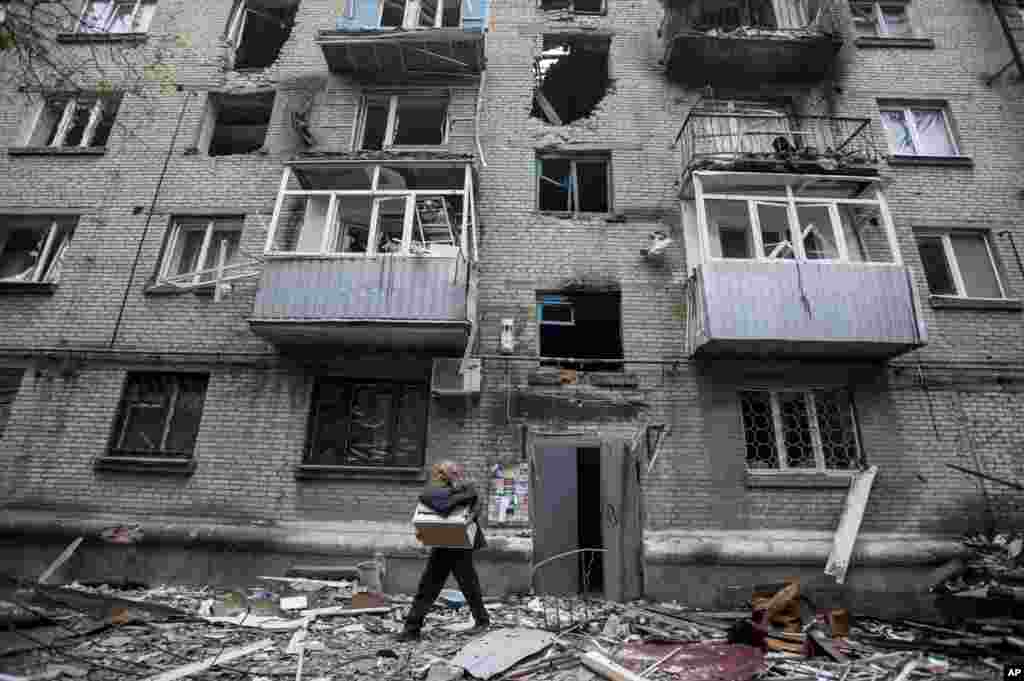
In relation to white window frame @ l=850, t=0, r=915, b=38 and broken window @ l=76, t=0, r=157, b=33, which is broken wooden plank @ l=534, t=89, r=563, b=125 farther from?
broken window @ l=76, t=0, r=157, b=33

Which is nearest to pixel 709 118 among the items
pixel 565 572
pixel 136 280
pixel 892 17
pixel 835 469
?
pixel 892 17

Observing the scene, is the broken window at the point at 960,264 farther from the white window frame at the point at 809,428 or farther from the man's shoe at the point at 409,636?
the man's shoe at the point at 409,636

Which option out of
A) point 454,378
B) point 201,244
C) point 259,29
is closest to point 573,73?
point 259,29

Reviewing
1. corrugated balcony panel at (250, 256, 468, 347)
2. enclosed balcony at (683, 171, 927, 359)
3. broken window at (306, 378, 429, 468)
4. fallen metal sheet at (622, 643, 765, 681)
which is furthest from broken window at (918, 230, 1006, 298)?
broken window at (306, 378, 429, 468)

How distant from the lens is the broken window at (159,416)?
859 centimetres

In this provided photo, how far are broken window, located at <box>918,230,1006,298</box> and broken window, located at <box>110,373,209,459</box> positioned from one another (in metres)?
12.5

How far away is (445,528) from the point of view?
16.5 ft

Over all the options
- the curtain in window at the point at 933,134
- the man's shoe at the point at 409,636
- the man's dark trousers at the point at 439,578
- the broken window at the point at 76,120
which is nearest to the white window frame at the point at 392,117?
the broken window at the point at 76,120

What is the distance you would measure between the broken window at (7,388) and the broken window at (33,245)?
1751 mm

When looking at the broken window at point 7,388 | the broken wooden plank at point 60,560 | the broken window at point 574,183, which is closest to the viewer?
the broken wooden plank at point 60,560

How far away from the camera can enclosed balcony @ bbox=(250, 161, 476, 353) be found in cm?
810

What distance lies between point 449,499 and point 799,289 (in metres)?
6.16

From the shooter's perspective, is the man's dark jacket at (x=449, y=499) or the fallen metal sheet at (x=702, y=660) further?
the man's dark jacket at (x=449, y=499)

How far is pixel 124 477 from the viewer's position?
8297mm
